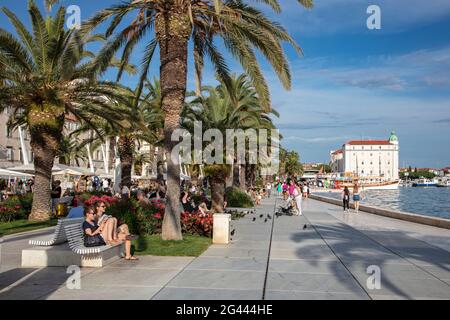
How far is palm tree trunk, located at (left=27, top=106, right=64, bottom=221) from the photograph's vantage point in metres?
18.5

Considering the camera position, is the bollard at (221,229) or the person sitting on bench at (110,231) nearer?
the person sitting on bench at (110,231)

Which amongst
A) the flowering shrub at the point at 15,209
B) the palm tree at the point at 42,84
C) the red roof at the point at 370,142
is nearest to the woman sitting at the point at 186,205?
the palm tree at the point at 42,84

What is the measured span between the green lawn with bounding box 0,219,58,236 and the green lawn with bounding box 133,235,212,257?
4880 mm

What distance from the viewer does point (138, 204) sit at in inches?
590

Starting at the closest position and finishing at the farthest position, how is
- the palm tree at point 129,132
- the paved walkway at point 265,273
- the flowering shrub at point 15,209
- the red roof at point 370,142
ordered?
the paved walkway at point 265,273
the flowering shrub at point 15,209
the palm tree at point 129,132
the red roof at point 370,142

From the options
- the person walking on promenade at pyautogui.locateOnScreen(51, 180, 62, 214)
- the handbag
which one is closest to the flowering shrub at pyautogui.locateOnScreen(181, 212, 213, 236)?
the handbag

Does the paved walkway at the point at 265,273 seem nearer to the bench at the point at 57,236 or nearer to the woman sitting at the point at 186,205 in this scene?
the bench at the point at 57,236

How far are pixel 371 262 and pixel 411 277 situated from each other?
1.57 meters

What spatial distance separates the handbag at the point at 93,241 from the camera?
9367mm

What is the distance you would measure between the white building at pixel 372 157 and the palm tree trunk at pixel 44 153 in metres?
175

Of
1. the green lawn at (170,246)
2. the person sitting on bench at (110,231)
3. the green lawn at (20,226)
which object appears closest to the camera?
the person sitting on bench at (110,231)

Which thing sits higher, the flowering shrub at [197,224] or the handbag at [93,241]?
the handbag at [93,241]
